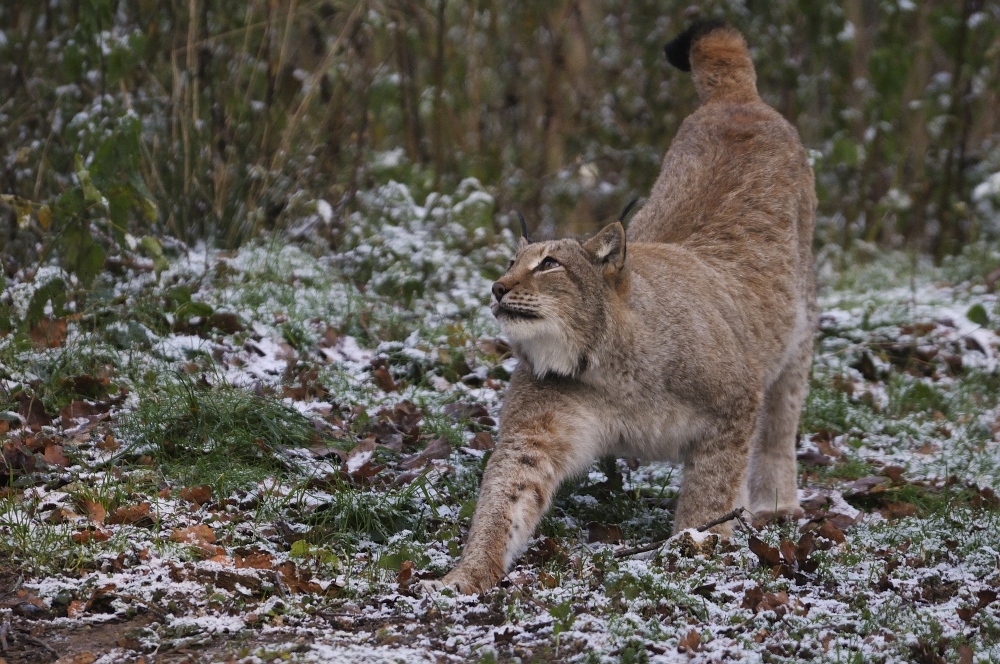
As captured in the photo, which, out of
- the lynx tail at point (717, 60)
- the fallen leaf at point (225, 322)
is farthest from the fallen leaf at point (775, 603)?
the fallen leaf at point (225, 322)

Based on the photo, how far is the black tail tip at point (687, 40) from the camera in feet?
21.1

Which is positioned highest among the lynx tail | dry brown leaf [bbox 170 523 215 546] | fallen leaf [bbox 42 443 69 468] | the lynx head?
the lynx tail

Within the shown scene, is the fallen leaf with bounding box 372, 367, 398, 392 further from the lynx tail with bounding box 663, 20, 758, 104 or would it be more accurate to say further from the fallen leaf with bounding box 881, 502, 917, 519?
the fallen leaf with bounding box 881, 502, 917, 519

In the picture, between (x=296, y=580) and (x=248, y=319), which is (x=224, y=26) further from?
(x=296, y=580)

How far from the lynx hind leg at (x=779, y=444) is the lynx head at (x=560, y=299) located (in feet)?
3.84

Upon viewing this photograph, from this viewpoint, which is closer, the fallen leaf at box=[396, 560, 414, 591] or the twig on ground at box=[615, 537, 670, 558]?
the fallen leaf at box=[396, 560, 414, 591]

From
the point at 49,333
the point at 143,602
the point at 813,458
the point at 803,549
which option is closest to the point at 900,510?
the point at 813,458

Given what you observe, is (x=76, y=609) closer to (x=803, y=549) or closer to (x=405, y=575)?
(x=405, y=575)

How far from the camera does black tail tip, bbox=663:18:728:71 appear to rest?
642 centimetres

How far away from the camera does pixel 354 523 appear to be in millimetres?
4453

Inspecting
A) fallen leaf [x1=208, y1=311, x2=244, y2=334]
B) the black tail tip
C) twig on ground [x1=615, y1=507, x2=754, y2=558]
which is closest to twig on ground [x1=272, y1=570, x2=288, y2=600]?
twig on ground [x1=615, y1=507, x2=754, y2=558]

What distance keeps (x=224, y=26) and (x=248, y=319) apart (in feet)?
8.50

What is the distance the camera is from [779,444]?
5566 millimetres

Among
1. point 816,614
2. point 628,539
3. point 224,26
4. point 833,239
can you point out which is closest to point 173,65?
point 224,26
